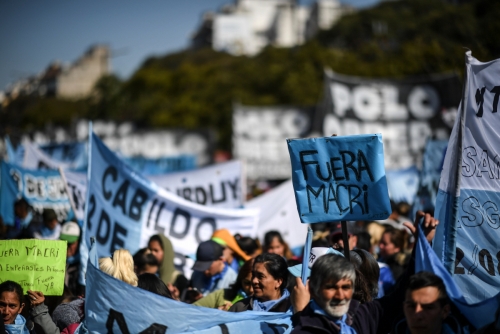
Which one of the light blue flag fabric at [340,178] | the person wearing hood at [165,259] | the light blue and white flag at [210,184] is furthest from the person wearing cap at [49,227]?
the light blue flag fabric at [340,178]

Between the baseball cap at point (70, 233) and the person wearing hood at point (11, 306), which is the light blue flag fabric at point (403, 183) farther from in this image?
the person wearing hood at point (11, 306)

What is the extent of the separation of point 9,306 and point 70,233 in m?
3.00

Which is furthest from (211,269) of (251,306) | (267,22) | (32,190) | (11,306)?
(267,22)

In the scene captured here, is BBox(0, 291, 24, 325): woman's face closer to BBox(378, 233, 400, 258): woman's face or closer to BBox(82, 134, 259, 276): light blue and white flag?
BBox(82, 134, 259, 276): light blue and white flag

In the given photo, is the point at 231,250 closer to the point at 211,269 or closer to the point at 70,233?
the point at 211,269

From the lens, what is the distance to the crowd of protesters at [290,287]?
406cm

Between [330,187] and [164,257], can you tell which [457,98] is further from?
[330,187]

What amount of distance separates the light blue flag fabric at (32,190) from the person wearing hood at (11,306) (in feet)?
21.5

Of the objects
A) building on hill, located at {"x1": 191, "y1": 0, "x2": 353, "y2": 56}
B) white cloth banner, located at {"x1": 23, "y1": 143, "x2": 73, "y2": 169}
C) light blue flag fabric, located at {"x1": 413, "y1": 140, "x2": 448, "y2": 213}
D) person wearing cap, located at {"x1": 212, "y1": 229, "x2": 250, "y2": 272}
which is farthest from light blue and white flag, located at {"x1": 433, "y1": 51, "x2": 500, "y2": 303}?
building on hill, located at {"x1": 191, "y1": 0, "x2": 353, "y2": 56}

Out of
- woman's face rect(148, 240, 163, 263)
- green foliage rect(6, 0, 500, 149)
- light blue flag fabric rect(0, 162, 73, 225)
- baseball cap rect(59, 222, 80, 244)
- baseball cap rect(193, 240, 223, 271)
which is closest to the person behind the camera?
baseball cap rect(193, 240, 223, 271)

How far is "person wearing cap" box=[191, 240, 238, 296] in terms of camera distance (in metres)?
6.86

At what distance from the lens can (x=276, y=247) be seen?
809 cm

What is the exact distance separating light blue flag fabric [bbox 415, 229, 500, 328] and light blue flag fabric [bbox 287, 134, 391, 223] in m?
0.50

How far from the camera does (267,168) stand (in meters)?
21.9
